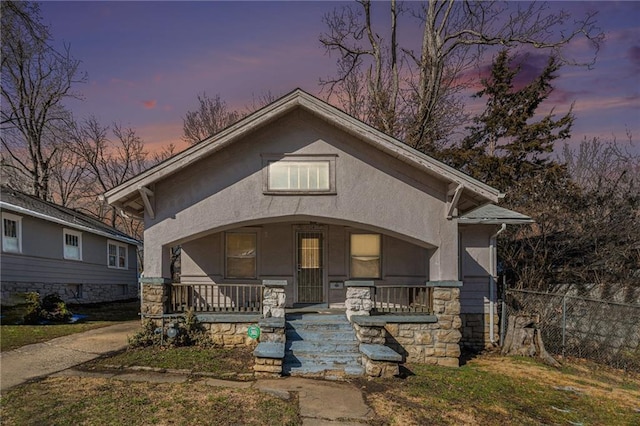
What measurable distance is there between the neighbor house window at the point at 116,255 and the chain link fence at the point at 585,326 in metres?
17.4

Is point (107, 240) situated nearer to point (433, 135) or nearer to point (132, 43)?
point (132, 43)

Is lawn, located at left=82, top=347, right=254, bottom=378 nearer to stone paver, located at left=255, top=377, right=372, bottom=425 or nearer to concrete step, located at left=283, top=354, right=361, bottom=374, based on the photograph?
concrete step, located at left=283, top=354, right=361, bottom=374

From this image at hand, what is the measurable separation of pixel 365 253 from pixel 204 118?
19.2 m

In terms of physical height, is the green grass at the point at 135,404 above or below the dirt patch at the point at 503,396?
above

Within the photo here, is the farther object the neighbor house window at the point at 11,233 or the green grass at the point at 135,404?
the neighbor house window at the point at 11,233

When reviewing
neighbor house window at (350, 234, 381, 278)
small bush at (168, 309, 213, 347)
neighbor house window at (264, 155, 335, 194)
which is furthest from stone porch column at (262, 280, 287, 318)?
neighbor house window at (350, 234, 381, 278)

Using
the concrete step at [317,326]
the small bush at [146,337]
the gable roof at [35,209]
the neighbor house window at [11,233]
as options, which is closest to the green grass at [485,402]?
the concrete step at [317,326]

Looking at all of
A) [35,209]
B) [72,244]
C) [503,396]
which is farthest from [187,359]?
[72,244]

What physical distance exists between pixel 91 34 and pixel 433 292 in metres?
12.5

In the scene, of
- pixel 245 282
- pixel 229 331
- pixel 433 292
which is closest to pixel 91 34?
pixel 245 282

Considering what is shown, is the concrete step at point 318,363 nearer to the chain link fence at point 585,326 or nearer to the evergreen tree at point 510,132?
the chain link fence at point 585,326

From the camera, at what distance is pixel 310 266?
1125 centimetres

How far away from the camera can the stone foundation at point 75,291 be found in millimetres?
12330

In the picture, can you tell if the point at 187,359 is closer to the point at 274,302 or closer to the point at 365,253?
the point at 274,302
